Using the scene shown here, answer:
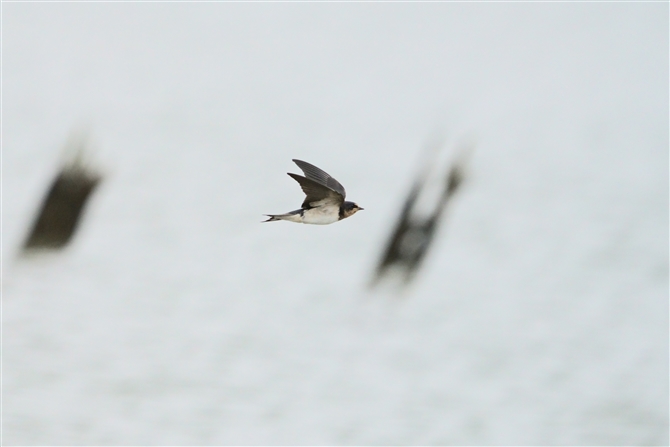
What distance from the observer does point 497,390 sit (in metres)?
3.35

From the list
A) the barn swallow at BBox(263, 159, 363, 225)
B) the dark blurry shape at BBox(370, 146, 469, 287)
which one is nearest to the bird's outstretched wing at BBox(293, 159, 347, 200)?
the barn swallow at BBox(263, 159, 363, 225)

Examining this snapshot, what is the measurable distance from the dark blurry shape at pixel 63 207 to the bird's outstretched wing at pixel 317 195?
6.97ft

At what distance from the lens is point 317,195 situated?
1432 mm

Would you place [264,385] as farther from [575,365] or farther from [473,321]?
[575,365]

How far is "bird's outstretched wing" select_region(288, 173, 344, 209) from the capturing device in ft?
4.62

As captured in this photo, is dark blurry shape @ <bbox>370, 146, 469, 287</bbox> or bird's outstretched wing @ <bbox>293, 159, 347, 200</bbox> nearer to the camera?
bird's outstretched wing @ <bbox>293, 159, 347, 200</bbox>

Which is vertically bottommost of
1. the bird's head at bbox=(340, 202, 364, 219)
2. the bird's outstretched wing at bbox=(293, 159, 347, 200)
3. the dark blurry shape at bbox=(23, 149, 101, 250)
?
the bird's head at bbox=(340, 202, 364, 219)

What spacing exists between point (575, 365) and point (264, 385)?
1.24 m

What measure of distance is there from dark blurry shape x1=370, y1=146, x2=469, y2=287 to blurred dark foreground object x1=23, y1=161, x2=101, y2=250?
1.23 meters

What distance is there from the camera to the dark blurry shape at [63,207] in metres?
3.32

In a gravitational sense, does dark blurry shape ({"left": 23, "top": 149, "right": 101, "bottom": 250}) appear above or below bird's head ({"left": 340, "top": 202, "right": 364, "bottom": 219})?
above

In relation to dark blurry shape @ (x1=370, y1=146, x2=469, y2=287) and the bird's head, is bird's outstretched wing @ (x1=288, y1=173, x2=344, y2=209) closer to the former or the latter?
the bird's head

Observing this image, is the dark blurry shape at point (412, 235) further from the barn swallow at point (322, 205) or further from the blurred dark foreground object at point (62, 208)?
the barn swallow at point (322, 205)

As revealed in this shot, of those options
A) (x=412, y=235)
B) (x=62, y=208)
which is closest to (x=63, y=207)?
(x=62, y=208)
